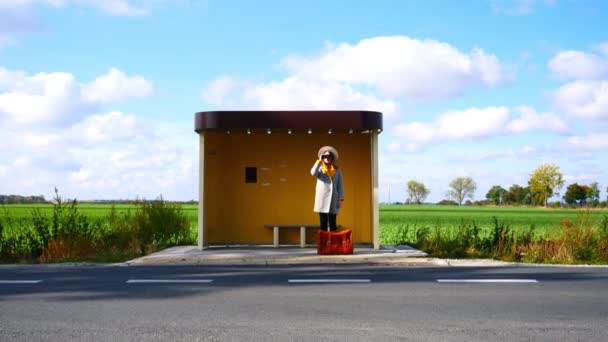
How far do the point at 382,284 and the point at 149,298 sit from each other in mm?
3533

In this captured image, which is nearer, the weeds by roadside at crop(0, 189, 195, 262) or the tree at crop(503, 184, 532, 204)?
the weeds by roadside at crop(0, 189, 195, 262)

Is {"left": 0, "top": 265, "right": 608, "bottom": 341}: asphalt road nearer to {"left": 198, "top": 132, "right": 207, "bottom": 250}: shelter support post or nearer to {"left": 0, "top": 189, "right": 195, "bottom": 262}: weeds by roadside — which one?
{"left": 0, "top": 189, "right": 195, "bottom": 262}: weeds by roadside

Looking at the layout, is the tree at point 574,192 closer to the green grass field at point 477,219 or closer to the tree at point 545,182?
the tree at point 545,182

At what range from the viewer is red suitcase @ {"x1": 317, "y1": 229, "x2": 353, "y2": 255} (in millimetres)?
14906

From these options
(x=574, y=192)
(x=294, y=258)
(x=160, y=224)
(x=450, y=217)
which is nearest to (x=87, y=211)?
(x=450, y=217)

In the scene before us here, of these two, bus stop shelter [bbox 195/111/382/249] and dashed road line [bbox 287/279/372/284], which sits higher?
bus stop shelter [bbox 195/111/382/249]

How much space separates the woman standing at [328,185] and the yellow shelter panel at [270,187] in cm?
207

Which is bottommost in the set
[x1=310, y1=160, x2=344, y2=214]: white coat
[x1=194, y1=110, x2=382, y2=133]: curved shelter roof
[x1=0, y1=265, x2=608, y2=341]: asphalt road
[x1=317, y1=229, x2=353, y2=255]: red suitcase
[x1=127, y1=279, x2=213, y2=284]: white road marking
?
[x1=0, y1=265, x2=608, y2=341]: asphalt road

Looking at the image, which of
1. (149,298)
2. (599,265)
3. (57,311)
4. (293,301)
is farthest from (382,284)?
(599,265)

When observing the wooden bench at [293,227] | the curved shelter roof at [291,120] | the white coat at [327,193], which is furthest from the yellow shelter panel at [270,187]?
the white coat at [327,193]

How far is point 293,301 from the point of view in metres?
8.66

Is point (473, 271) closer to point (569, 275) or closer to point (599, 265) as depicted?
point (569, 275)

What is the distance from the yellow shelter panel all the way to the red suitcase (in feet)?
8.08

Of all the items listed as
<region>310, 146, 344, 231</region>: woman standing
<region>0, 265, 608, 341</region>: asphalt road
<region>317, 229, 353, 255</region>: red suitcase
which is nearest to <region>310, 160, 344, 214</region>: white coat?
<region>310, 146, 344, 231</region>: woman standing
